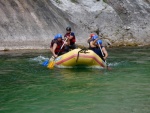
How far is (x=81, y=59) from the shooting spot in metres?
14.1

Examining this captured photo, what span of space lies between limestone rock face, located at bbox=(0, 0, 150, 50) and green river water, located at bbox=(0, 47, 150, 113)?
8852 mm

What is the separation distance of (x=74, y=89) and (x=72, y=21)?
1817cm

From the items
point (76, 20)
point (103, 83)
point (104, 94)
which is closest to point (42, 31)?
point (76, 20)

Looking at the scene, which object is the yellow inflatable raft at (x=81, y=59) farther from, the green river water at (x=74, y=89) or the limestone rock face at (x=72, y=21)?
the limestone rock face at (x=72, y=21)

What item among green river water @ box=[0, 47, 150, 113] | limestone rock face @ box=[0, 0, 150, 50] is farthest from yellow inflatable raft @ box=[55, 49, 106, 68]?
limestone rock face @ box=[0, 0, 150, 50]

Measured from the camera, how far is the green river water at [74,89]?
323 inches

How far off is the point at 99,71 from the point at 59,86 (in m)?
3.46

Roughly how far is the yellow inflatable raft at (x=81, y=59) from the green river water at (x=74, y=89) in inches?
12.9

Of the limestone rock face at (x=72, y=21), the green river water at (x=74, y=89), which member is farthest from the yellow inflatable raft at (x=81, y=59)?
the limestone rock face at (x=72, y=21)

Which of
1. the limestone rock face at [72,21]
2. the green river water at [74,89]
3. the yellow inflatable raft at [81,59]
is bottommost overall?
the green river water at [74,89]

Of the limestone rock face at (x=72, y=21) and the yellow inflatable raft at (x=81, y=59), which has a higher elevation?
the limestone rock face at (x=72, y=21)

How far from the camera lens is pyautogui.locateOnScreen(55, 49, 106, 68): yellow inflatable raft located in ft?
46.1

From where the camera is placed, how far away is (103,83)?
36.5 feet

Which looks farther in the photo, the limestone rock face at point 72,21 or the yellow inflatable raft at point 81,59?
the limestone rock face at point 72,21
